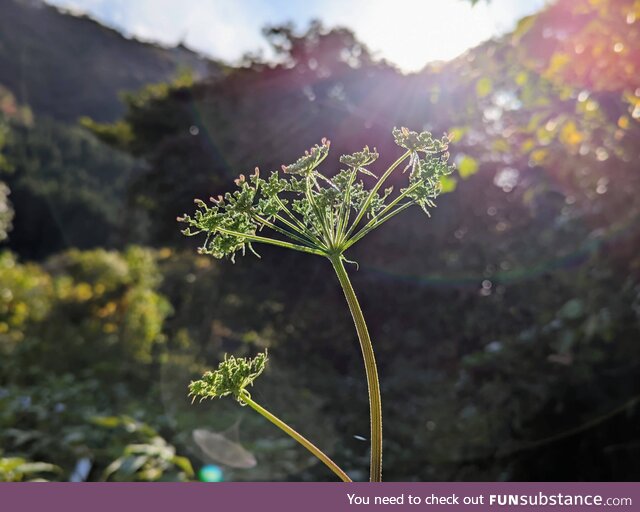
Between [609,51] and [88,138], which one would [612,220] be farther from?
[88,138]

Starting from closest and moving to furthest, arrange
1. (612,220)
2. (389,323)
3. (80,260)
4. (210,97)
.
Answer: (612,220) → (389,323) → (210,97) → (80,260)

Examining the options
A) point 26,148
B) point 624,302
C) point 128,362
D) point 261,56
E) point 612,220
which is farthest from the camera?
point 26,148

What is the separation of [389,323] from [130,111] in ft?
17.6

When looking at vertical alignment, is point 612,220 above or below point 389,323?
below

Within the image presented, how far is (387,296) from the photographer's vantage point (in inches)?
270

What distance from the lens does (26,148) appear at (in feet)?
80.0

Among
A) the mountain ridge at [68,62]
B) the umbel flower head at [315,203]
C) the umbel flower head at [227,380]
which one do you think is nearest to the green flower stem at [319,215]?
the umbel flower head at [315,203]

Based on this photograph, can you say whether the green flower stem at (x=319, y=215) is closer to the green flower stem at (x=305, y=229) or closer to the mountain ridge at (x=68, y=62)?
the green flower stem at (x=305, y=229)

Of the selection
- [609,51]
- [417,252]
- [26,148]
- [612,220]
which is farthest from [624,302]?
[26,148]
